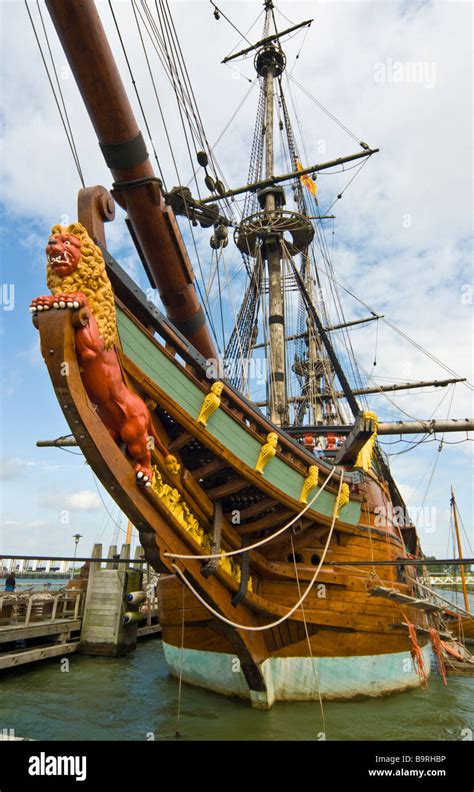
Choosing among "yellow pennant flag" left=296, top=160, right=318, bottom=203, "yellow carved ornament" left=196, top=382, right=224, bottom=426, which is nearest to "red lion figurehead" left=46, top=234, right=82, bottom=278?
"yellow carved ornament" left=196, top=382, right=224, bottom=426

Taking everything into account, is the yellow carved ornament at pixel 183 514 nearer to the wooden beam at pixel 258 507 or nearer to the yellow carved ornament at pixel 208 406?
the wooden beam at pixel 258 507

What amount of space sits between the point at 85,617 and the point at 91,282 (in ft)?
33.7

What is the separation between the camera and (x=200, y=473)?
17.5 ft

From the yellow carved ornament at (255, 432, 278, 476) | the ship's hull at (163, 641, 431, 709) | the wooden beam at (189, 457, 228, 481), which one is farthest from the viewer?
the ship's hull at (163, 641, 431, 709)

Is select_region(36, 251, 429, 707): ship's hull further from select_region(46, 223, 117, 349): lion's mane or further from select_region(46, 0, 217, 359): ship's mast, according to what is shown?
select_region(46, 0, 217, 359): ship's mast

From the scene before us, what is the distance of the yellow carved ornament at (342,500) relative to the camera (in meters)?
6.55

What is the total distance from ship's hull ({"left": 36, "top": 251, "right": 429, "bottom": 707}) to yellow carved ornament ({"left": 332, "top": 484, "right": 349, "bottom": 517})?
4 cm

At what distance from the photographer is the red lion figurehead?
3951 millimetres

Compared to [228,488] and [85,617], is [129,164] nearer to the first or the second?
[228,488]

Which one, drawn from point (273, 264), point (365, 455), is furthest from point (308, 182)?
point (365, 455)

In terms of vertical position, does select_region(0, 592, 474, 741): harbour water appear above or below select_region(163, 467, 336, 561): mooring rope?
below

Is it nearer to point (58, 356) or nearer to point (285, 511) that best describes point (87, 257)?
point (58, 356)

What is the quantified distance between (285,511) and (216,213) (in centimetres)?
581
